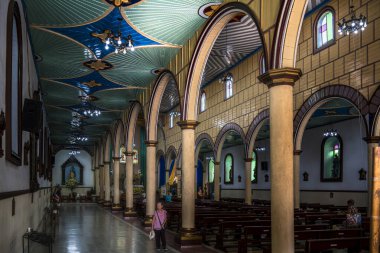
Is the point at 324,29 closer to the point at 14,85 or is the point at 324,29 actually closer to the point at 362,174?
the point at 362,174

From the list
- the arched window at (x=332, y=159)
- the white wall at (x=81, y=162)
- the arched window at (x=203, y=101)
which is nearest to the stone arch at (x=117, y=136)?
the arched window at (x=203, y=101)

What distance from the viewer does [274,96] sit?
8016 millimetres

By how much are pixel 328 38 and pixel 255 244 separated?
8711 millimetres

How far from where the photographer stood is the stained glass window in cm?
1615

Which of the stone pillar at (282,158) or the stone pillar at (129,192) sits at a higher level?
the stone pillar at (282,158)

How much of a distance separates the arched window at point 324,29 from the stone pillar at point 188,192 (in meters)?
6.75

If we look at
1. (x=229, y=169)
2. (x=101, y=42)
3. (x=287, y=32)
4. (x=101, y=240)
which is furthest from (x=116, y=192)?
(x=287, y=32)

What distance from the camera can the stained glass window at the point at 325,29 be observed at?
16145mm

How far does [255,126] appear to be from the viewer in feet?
69.4

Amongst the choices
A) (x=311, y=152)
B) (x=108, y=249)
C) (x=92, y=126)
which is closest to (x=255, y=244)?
(x=108, y=249)

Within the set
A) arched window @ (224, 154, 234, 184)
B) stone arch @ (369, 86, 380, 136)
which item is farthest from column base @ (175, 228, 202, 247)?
arched window @ (224, 154, 234, 184)

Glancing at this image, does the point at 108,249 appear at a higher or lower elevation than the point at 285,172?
lower

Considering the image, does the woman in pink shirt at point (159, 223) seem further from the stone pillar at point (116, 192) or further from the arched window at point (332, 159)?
the stone pillar at point (116, 192)

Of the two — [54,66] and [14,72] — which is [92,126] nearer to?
[54,66]
